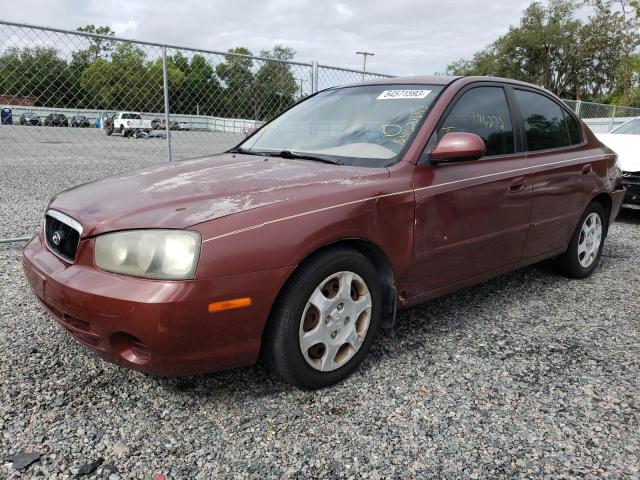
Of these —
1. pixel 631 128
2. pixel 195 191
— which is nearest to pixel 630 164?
pixel 631 128

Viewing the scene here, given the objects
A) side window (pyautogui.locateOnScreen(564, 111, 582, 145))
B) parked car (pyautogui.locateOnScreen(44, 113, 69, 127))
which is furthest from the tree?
side window (pyautogui.locateOnScreen(564, 111, 582, 145))

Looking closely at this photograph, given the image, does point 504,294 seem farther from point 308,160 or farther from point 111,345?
point 111,345

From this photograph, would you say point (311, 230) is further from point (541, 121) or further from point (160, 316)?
point (541, 121)

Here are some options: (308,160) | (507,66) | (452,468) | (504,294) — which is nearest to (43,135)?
(308,160)

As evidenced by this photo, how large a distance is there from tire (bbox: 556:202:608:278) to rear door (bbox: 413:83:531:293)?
3.28ft

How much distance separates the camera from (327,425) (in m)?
2.24

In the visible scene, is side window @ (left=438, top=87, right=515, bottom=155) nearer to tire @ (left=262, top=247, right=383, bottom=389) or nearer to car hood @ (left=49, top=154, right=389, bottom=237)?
car hood @ (left=49, top=154, right=389, bottom=237)

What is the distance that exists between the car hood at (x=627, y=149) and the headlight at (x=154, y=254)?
246 inches

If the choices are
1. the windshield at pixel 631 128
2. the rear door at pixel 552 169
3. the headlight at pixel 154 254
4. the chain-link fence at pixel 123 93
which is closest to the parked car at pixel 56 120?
the chain-link fence at pixel 123 93

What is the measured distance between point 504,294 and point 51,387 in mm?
3169

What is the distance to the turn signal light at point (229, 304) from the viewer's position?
2.03m

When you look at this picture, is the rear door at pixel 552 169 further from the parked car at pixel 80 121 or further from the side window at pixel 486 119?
the parked car at pixel 80 121

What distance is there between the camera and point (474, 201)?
304 centimetres

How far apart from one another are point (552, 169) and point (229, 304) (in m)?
2.73
